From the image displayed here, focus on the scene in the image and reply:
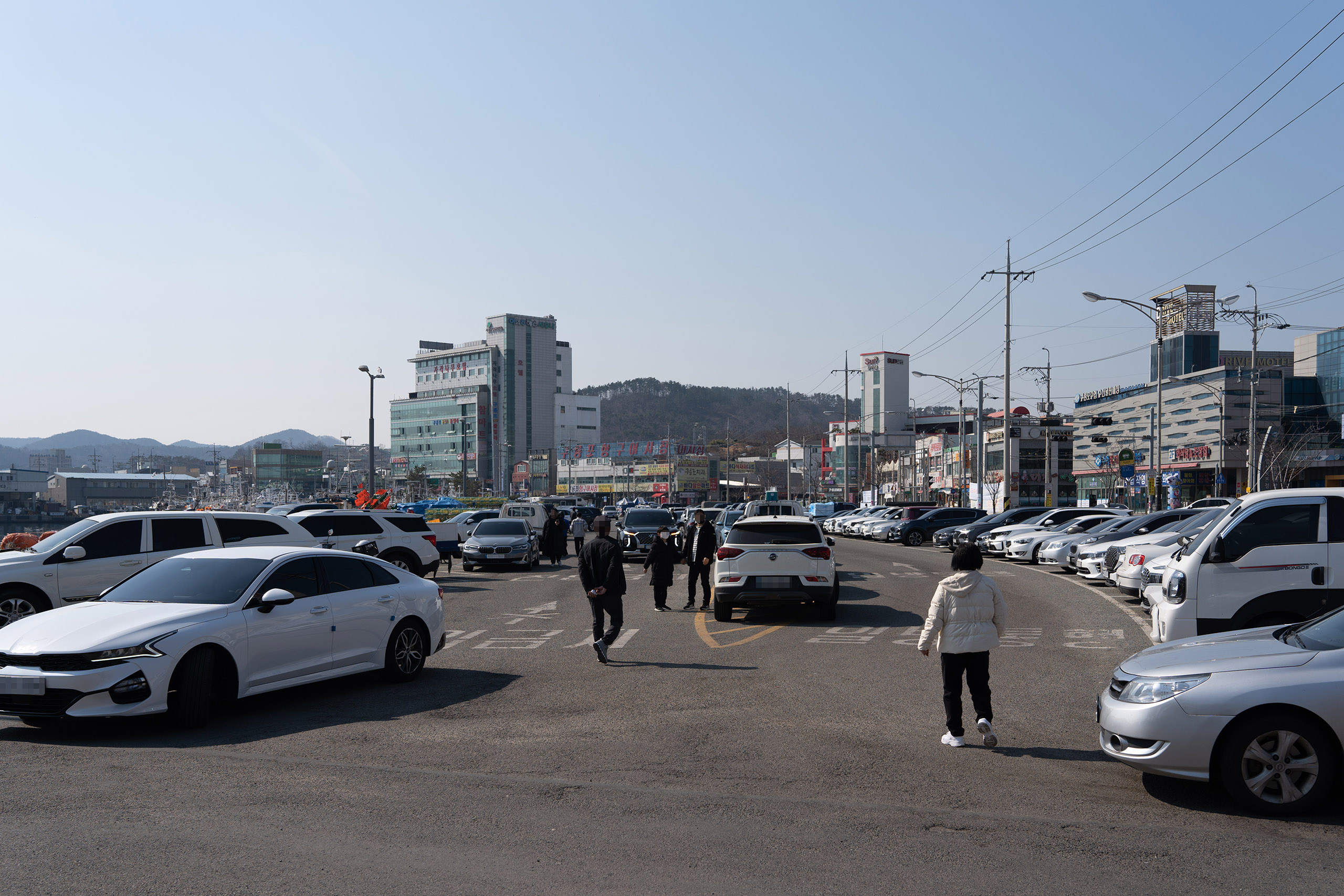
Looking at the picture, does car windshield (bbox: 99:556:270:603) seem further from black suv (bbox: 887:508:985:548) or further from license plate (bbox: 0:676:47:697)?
black suv (bbox: 887:508:985:548)

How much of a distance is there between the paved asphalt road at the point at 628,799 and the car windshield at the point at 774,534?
5345mm

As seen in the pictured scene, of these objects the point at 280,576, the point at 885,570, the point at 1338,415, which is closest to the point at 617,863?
Result: the point at 280,576

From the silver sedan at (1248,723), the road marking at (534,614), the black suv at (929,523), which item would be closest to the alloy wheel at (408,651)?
the road marking at (534,614)

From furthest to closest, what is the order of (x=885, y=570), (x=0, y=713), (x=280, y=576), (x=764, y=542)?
(x=885, y=570) < (x=764, y=542) < (x=280, y=576) < (x=0, y=713)

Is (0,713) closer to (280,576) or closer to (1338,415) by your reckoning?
(280,576)

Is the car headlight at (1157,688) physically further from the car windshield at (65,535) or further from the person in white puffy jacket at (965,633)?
the car windshield at (65,535)

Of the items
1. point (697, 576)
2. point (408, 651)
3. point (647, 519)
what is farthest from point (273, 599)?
point (647, 519)

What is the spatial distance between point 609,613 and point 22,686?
6163 millimetres

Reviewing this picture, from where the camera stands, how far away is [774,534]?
663 inches

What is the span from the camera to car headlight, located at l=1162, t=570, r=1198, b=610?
1036 centimetres

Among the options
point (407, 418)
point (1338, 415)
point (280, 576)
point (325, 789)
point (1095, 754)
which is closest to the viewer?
point (325, 789)

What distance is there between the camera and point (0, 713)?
8.39 m

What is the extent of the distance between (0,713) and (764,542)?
35.9 ft

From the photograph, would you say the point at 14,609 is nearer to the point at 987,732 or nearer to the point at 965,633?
the point at 965,633
